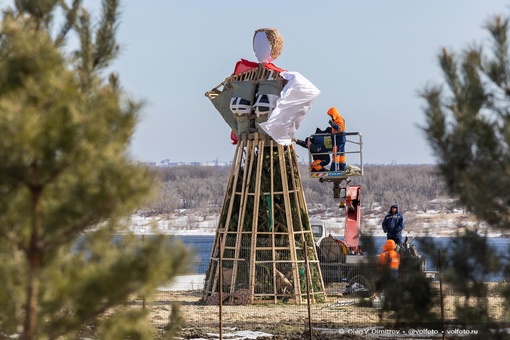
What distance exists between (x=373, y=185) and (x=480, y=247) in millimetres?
86395

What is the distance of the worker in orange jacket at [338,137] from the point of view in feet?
65.4

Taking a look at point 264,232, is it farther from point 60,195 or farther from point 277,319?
point 60,195

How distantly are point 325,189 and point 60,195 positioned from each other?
301ft

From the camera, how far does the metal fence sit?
9422 mm

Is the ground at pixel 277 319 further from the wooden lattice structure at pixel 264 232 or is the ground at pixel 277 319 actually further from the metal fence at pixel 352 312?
the wooden lattice structure at pixel 264 232

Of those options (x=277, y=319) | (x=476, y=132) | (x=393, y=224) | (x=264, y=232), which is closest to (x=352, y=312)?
(x=277, y=319)

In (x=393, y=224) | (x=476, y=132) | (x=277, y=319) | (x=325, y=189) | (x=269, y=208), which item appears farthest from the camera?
(x=325, y=189)

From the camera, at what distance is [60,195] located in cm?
618

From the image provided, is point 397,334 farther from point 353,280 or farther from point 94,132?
point 94,132

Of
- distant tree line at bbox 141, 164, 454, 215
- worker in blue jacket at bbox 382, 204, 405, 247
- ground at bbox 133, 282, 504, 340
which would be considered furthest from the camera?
distant tree line at bbox 141, 164, 454, 215

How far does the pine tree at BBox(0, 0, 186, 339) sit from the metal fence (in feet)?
1.72

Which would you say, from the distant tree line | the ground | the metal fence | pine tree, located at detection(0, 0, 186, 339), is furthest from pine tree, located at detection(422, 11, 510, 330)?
the distant tree line

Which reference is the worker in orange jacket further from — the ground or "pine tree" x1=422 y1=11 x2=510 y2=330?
"pine tree" x1=422 y1=11 x2=510 y2=330

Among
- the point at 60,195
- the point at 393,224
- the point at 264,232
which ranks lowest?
the point at 60,195
